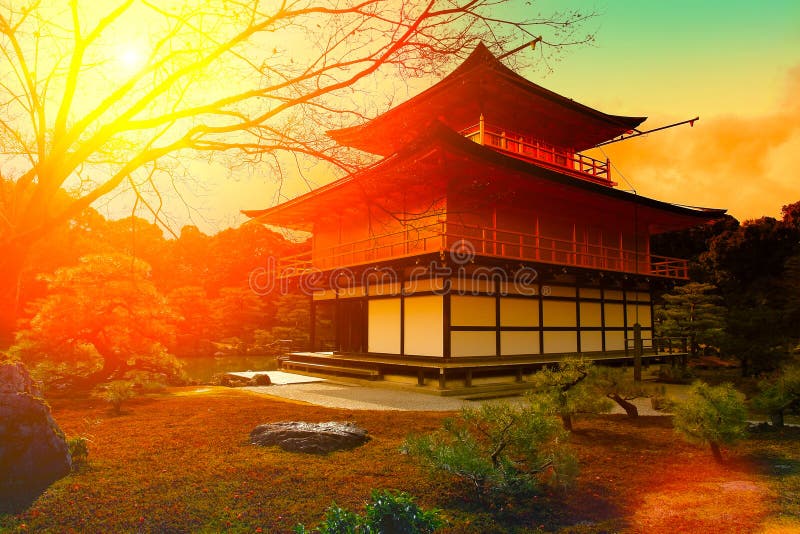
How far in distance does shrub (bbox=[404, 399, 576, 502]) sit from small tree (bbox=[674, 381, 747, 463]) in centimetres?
195

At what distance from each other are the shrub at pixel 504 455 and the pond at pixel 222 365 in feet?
64.5

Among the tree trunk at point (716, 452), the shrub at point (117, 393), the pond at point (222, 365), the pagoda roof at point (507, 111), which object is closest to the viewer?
the tree trunk at point (716, 452)

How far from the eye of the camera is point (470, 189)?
23.5ft

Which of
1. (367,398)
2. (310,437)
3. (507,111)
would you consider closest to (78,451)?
(310,437)

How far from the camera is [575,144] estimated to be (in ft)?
73.8

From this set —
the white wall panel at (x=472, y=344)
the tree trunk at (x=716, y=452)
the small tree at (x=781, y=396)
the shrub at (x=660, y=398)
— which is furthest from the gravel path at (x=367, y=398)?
the tree trunk at (x=716, y=452)

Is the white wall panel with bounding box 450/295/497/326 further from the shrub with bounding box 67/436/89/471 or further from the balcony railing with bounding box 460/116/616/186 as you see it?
the shrub with bounding box 67/436/89/471

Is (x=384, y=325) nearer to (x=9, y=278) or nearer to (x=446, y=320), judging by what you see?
(x=446, y=320)

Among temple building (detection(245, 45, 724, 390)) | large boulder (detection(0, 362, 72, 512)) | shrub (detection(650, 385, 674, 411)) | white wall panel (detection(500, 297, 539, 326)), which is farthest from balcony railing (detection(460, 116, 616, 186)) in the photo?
large boulder (detection(0, 362, 72, 512))

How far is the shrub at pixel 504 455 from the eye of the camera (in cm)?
481

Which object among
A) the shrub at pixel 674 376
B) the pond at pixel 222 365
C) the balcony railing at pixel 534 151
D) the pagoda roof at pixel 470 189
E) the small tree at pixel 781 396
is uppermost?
the balcony railing at pixel 534 151

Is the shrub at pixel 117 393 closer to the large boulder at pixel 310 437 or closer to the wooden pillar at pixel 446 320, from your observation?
the large boulder at pixel 310 437

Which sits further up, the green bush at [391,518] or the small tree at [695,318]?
the small tree at [695,318]

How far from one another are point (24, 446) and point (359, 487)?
10.3 feet
